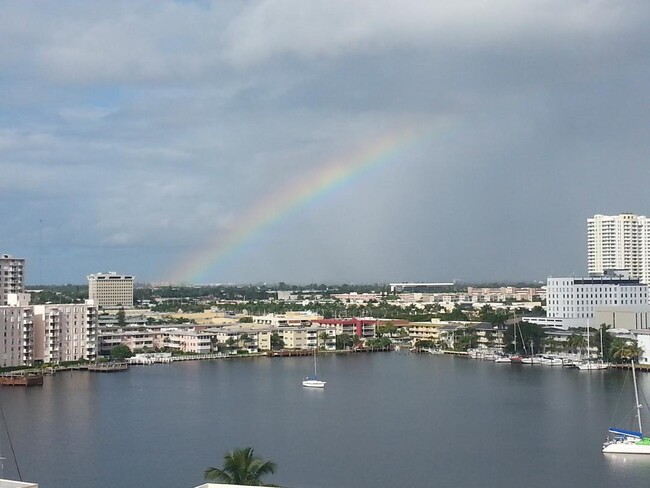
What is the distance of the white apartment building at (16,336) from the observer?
16.9m

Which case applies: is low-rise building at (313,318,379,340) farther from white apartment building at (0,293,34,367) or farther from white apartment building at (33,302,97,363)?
white apartment building at (0,293,34,367)

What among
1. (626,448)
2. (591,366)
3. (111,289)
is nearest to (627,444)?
(626,448)

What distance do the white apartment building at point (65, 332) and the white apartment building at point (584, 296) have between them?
11.3m

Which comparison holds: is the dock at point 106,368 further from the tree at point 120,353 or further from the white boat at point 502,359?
the white boat at point 502,359

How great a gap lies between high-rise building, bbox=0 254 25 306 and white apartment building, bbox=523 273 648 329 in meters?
14.0

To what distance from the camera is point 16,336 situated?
1720cm

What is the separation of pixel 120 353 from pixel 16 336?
2483 mm

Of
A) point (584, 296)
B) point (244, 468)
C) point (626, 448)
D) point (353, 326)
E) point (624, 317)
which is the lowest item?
point (626, 448)

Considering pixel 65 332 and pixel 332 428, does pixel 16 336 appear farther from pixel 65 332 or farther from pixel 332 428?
→ pixel 332 428

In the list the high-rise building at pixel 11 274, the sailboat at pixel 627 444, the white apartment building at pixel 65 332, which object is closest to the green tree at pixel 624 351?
the sailboat at pixel 627 444

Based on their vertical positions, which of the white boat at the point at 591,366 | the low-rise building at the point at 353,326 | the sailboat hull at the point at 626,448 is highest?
the low-rise building at the point at 353,326

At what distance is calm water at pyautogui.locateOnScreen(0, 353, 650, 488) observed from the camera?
25.9 feet

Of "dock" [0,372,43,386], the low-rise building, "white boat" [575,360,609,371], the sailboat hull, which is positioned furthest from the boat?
the sailboat hull

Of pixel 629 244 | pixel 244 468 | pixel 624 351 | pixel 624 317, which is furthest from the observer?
pixel 629 244
